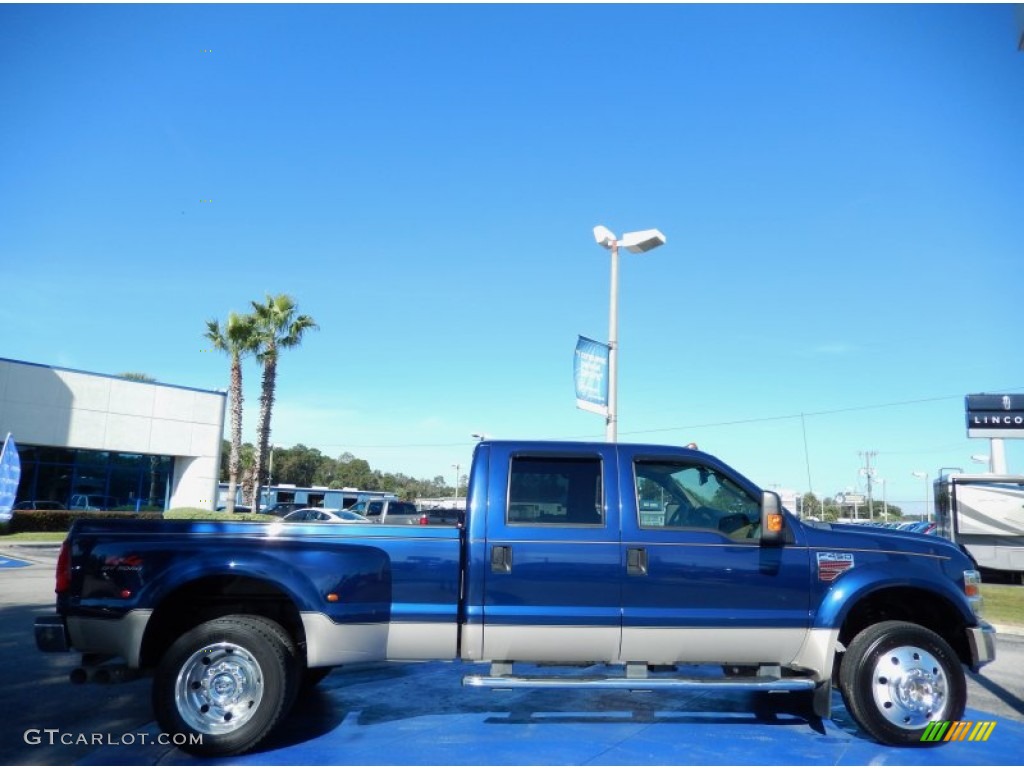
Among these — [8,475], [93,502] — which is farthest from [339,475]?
[8,475]

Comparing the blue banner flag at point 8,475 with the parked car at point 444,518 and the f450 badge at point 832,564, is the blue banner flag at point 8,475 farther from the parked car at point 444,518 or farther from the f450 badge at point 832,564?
the f450 badge at point 832,564

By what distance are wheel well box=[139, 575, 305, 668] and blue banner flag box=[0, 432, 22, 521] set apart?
50.2 ft

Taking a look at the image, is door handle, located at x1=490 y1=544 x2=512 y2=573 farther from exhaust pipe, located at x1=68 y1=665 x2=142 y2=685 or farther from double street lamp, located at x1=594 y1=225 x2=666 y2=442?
double street lamp, located at x1=594 y1=225 x2=666 y2=442

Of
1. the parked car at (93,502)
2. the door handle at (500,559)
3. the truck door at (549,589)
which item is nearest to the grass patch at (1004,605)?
the truck door at (549,589)

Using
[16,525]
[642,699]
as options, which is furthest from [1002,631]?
[16,525]

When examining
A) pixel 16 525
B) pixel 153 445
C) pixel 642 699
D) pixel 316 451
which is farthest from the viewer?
pixel 316 451

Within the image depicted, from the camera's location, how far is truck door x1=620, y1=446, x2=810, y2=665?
4.91 m

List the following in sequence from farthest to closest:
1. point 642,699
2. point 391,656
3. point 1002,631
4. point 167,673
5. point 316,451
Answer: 1. point 316,451
2. point 1002,631
3. point 642,699
4. point 391,656
5. point 167,673

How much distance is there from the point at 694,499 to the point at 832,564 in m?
1.00

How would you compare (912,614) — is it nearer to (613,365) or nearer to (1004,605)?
(613,365)

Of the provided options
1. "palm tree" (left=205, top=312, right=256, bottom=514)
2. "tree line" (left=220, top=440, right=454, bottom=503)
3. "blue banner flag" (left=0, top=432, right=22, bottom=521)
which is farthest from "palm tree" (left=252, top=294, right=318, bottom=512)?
"tree line" (left=220, top=440, right=454, bottom=503)

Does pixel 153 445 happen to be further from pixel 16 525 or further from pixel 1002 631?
pixel 1002 631

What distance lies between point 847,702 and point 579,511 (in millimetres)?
2200

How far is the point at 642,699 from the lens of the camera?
6168 millimetres
